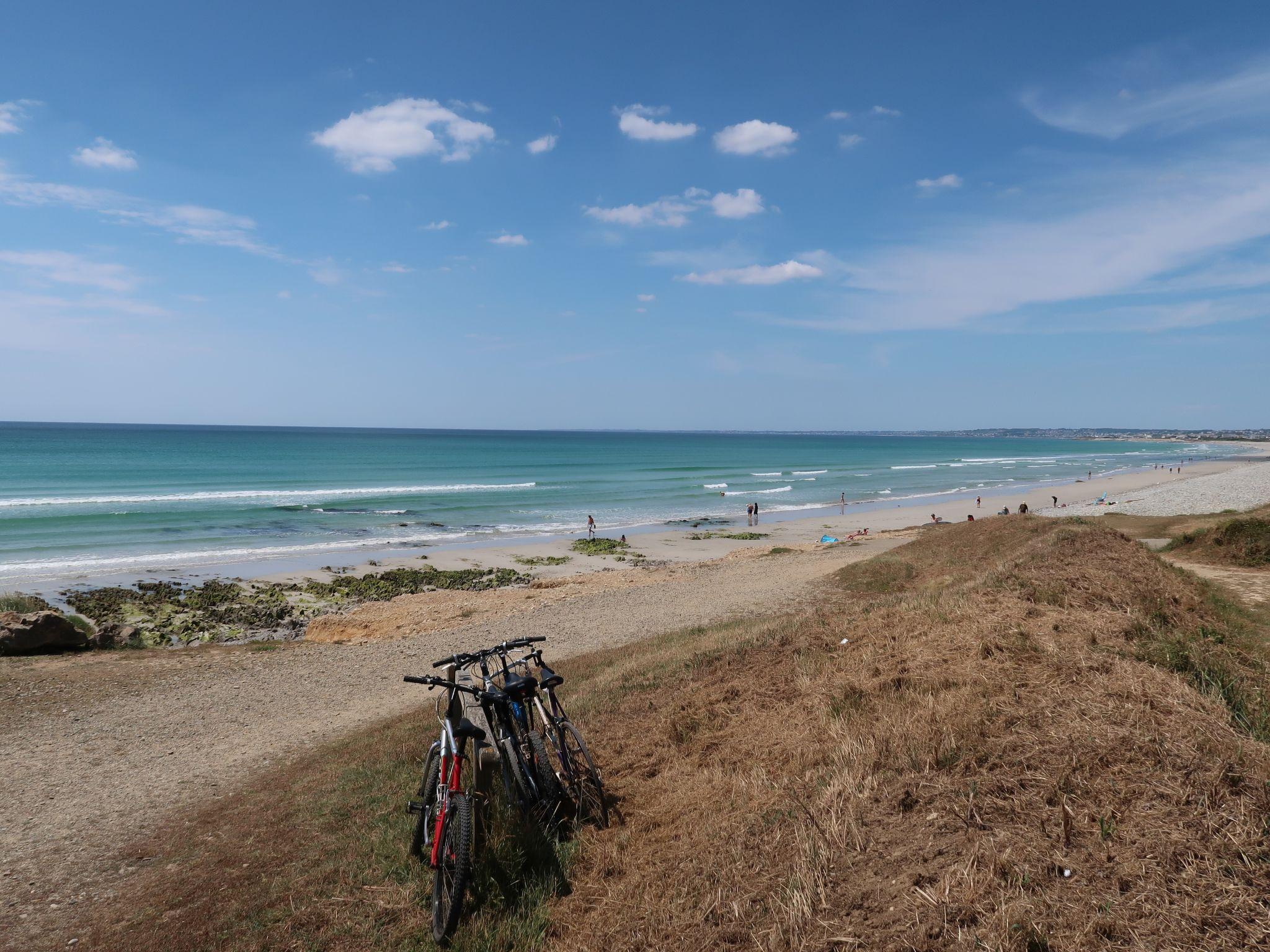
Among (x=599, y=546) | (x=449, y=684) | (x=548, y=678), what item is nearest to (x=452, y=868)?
(x=449, y=684)

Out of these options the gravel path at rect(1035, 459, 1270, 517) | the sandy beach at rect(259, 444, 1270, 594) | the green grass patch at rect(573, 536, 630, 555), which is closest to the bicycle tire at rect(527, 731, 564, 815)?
the sandy beach at rect(259, 444, 1270, 594)

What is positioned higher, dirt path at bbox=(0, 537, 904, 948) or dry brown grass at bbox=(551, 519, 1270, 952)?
dry brown grass at bbox=(551, 519, 1270, 952)

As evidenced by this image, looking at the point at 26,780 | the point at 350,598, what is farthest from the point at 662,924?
the point at 350,598

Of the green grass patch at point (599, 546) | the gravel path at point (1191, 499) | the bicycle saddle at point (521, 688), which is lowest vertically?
the green grass patch at point (599, 546)

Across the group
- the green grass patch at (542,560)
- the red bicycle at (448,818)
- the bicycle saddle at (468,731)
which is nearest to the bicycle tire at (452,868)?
the red bicycle at (448,818)

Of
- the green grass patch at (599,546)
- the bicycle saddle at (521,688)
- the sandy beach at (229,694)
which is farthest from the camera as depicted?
the green grass patch at (599,546)

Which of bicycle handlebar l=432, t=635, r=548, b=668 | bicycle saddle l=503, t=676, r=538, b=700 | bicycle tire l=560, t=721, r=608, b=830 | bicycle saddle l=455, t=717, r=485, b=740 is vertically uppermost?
bicycle handlebar l=432, t=635, r=548, b=668

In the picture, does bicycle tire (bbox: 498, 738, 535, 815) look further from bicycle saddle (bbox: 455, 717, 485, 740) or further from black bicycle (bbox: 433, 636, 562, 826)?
bicycle saddle (bbox: 455, 717, 485, 740)

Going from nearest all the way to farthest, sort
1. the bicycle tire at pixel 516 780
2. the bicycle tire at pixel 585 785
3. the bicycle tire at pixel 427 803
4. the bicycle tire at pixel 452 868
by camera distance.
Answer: the bicycle tire at pixel 452 868
the bicycle tire at pixel 516 780
the bicycle tire at pixel 427 803
the bicycle tire at pixel 585 785

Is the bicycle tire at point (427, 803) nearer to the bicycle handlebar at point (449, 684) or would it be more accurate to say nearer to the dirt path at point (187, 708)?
the bicycle handlebar at point (449, 684)

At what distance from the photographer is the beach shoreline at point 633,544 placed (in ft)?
88.7

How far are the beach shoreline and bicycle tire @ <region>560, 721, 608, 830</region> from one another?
23.4 m

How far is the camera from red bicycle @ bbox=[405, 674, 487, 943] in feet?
13.8

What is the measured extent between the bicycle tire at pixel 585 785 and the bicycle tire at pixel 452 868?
1.11 m
